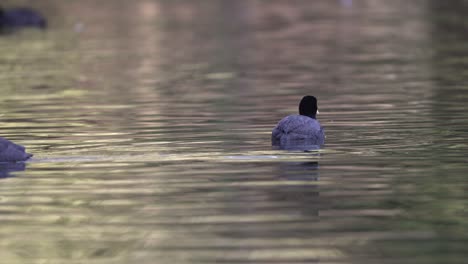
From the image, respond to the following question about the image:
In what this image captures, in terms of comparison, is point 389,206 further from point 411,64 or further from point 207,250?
point 411,64

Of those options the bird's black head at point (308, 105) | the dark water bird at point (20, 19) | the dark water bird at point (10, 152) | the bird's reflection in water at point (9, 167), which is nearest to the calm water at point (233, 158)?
the bird's reflection in water at point (9, 167)

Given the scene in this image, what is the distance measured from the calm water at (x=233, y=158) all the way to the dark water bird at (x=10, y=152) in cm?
22

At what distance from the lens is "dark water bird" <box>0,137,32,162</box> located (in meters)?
18.4

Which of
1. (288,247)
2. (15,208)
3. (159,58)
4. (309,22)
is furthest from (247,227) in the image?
(309,22)

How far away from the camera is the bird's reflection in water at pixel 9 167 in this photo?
17789 mm

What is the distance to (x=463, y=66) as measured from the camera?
36.7 m

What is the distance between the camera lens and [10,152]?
60.5 ft

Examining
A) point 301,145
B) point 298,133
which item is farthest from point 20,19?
point 301,145

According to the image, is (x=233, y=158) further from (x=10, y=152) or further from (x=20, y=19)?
(x=20, y=19)

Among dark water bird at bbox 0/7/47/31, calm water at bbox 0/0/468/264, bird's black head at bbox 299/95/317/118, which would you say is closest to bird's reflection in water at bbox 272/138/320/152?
calm water at bbox 0/0/468/264

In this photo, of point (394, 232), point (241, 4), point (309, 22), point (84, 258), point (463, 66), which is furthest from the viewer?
point (241, 4)

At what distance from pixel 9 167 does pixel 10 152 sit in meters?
0.23

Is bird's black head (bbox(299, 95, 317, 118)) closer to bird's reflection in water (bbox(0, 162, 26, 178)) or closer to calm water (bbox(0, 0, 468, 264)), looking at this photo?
calm water (bbox(0, 0, 468, 264))

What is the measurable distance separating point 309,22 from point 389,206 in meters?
51.1
